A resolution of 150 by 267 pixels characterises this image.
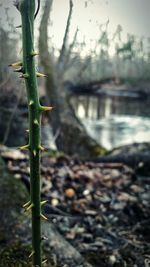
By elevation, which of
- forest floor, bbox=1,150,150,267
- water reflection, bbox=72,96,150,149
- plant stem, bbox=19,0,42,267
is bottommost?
water reflection, bbox=72,96,150,149

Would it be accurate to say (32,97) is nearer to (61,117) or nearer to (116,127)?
(61,117)

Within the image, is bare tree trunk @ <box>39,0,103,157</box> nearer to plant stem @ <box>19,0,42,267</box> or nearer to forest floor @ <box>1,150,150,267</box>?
forest floor @ <box>1,150,150,267</box>

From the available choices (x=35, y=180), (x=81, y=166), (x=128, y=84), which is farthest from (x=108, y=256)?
(x=128, y=84)

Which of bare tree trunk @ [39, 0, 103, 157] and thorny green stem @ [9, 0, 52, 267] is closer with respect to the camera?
thorny green stem @ [9, 0, 52, 267]

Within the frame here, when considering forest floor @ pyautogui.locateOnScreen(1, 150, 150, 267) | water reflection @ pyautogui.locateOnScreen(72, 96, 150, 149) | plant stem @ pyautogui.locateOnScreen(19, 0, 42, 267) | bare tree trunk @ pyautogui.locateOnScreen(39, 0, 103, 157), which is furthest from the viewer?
water reflection @ pyautogui.locateOnScreen(72, 96, 150, 149)

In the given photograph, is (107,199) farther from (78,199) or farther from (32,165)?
(32,165)

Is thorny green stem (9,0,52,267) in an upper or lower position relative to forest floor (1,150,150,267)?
upper

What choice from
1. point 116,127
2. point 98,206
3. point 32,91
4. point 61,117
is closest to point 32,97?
point 32,91

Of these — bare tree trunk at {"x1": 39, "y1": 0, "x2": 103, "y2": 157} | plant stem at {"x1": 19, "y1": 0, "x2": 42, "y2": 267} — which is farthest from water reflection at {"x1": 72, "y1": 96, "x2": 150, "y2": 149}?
plant stem at {"x1": 19, "y1": 0, "x2": 42, "y2": 267}
